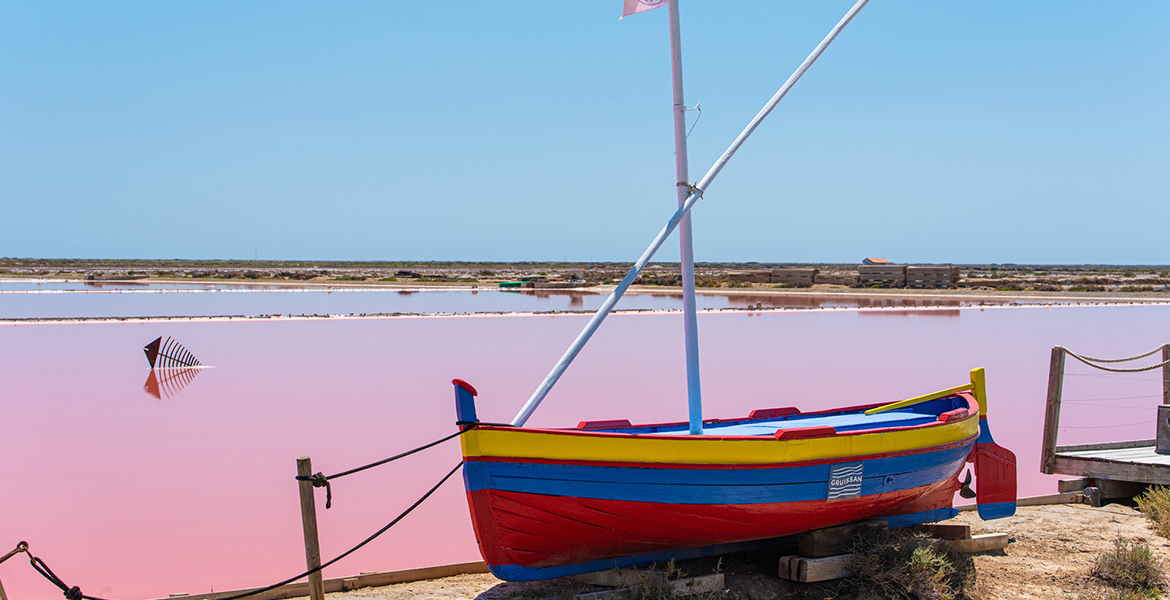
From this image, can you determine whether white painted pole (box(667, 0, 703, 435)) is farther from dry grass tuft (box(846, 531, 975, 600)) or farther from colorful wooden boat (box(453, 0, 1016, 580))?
dry grass tuft (box(846, 531, 975, 600))

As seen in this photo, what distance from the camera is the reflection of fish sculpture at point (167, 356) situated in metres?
17.5

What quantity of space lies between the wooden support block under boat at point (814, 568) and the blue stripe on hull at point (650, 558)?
35 centimetres

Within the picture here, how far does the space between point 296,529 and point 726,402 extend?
7305 millimetres

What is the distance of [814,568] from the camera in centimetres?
604

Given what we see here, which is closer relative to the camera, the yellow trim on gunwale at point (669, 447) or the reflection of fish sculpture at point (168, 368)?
the yellow trim on gunwale at point (669, 447)

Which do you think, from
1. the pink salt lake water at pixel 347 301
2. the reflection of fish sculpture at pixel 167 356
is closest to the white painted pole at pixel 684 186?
the reflection of fish sculpture at pixel 167 356

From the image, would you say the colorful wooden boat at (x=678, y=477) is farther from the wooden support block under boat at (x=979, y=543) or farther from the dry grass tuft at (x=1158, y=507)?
the dry grass tuft at (x=1158, y=507)

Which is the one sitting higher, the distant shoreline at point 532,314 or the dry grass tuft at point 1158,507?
the distant shoreline at point 532,314

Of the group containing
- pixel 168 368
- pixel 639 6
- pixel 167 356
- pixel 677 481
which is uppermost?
pixel 639 6

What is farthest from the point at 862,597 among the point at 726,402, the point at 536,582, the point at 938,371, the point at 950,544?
the point at 938,371

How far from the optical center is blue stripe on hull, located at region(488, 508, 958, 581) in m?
5.67

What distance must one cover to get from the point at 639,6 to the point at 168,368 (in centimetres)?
1426

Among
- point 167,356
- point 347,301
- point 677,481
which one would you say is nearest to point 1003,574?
point 677,481

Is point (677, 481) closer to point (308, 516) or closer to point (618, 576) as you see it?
point (618, 576)
